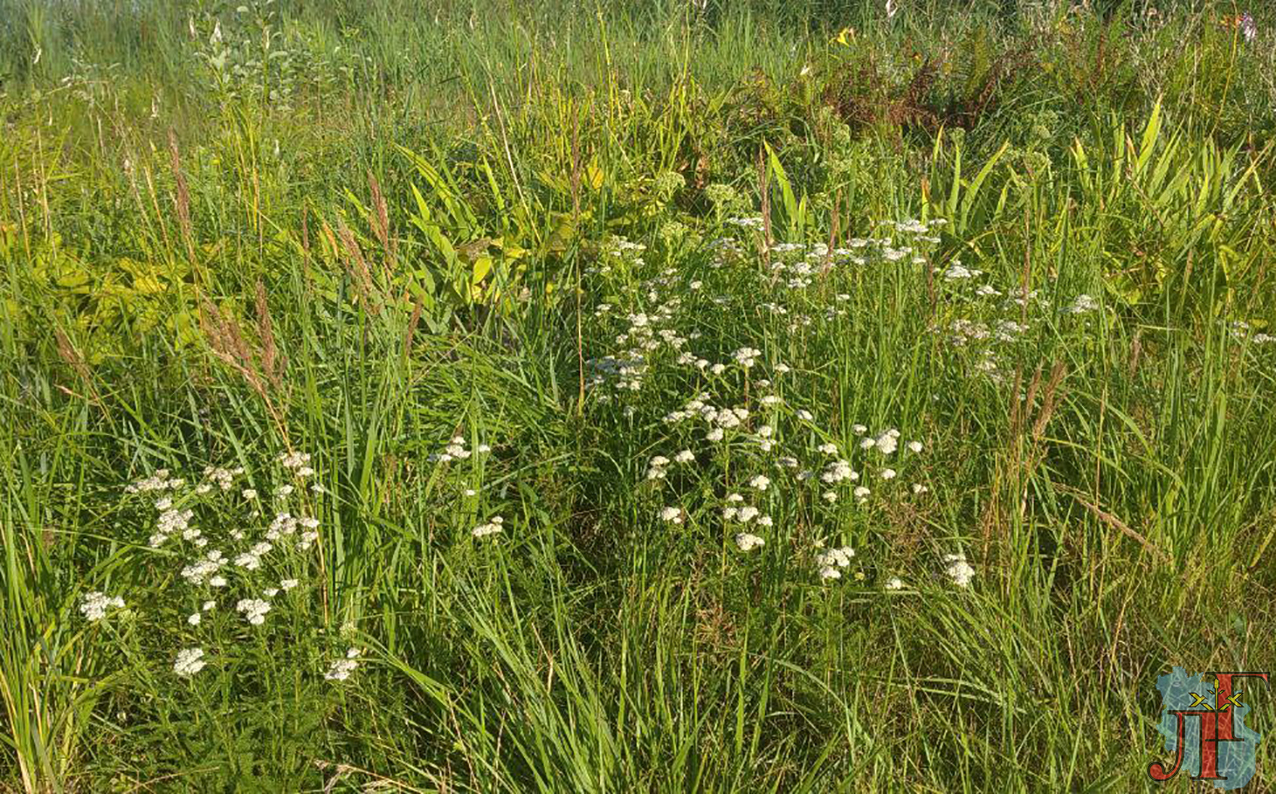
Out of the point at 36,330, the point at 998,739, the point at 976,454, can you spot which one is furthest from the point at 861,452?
the point at 36,330

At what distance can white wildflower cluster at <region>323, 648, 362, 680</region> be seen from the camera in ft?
5.87

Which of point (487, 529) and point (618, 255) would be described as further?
point (618, 255)

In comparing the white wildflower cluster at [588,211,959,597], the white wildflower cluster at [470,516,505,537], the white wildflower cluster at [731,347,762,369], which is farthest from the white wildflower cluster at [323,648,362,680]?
the white wildflower cluster at [731,347,762,369]

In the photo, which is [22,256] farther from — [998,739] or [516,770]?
[998,739]

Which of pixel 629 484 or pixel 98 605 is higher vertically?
pixel 98 605

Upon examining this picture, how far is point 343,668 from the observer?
70.9 inches

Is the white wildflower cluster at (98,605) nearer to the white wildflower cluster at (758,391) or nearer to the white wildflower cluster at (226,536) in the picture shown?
the white wildflower cluster at (226,536)

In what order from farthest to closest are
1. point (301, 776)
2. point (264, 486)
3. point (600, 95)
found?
point (600, 95), point (264, 486), point (301, 776)

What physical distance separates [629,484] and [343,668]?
85 centimetres

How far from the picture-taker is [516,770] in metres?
1.85

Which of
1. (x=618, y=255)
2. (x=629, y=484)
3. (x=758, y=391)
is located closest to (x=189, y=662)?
(x=629, y=484)

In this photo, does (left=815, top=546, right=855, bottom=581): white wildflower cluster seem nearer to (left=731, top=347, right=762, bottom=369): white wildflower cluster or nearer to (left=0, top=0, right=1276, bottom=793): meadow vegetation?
(left=0, top=0, right=1276, bottom=793): meadow vegetation

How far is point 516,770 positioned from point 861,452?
1039mm

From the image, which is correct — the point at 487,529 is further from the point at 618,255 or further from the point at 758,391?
the point at 618,255
